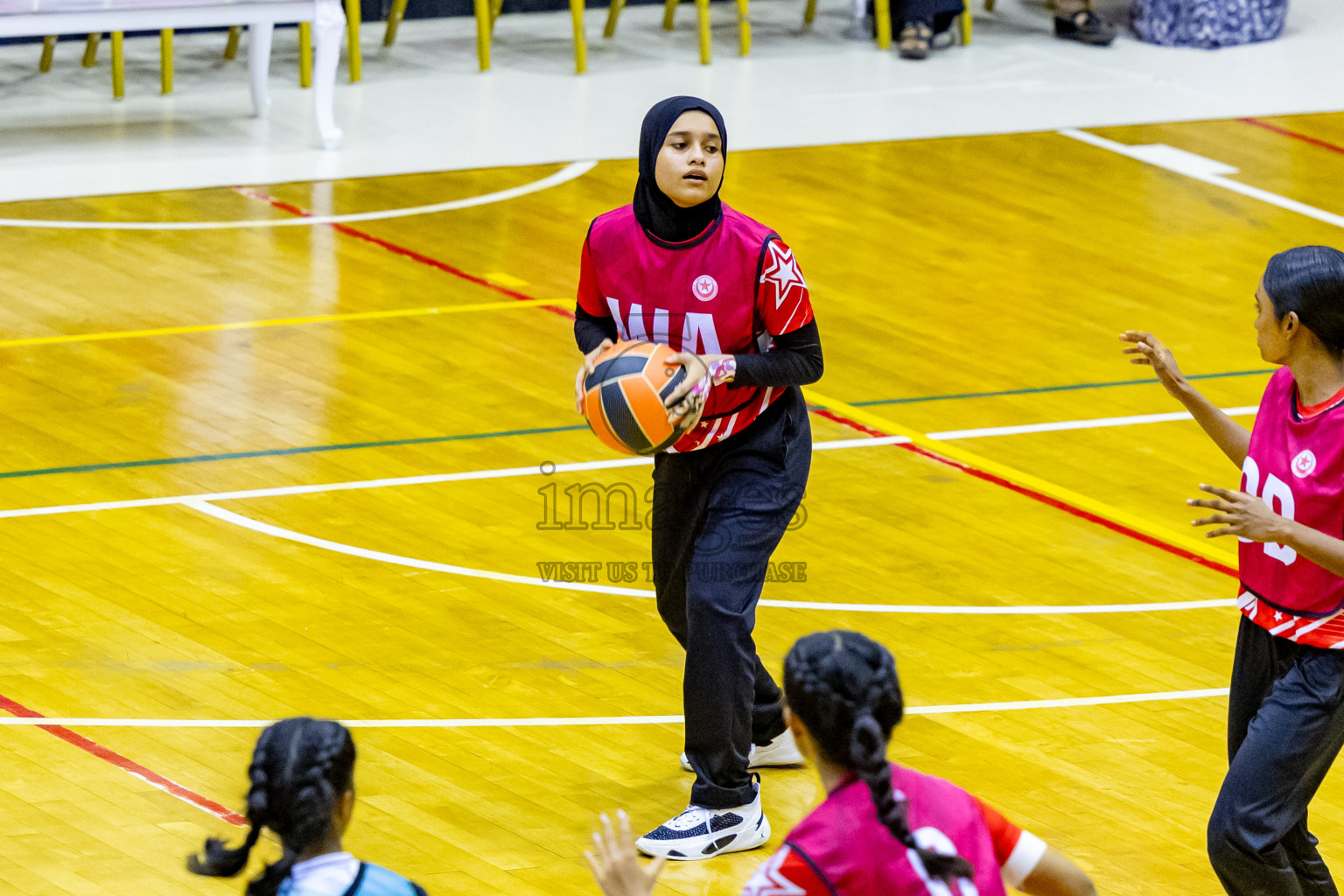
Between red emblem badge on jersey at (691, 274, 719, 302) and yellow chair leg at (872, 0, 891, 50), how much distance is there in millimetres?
8977

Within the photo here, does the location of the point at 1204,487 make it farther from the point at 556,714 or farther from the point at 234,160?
the point at 234,160

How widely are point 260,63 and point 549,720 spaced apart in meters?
6.59

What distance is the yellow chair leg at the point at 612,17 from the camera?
1336 centimetres

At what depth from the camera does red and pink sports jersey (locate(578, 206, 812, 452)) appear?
4613 millimetres

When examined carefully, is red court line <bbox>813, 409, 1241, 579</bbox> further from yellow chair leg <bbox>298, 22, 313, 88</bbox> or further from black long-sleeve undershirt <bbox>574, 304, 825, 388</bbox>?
yellow chair leg <bbox>298, 22, 313, 88</bbox>

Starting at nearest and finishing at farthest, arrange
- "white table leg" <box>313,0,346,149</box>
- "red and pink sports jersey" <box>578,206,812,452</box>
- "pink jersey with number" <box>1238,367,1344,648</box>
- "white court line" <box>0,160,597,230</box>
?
1. "pink jersey with number" <box>1238,367,1344,648</box>
2. "red and pink sports jersey" <box>578,206,812,452</box>
3. "white court line" <box>0,160,597,230</box>
4. "white table leg" <box>313,0,346,149</box>

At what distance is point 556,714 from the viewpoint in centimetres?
536

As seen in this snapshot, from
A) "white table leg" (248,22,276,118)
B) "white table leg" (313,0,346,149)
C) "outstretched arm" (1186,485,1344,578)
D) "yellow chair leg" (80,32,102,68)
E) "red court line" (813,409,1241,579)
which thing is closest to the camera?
"outstretched arm" (1186,485,1344,578)

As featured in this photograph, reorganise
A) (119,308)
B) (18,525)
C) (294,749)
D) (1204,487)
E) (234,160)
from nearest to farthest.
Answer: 1. (294,749)
2. (1204,487)
3. (18,525)
4. (119,308)
5. (234,160)

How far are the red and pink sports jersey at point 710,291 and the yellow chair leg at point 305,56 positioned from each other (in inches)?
289

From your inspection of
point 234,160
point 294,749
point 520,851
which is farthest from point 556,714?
point 234,160

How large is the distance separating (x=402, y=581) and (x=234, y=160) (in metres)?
4.89

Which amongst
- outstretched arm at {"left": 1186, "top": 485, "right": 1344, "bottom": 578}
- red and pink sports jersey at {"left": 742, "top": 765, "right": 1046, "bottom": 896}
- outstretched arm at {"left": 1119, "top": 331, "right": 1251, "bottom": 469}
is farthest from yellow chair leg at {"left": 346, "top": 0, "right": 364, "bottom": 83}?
red and pink sports jersey at {"left": 742, "top": 765, "right": 1046, "bottom": 896}

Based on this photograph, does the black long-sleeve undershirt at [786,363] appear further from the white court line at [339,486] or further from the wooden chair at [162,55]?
the wooden chair at [162,55]
